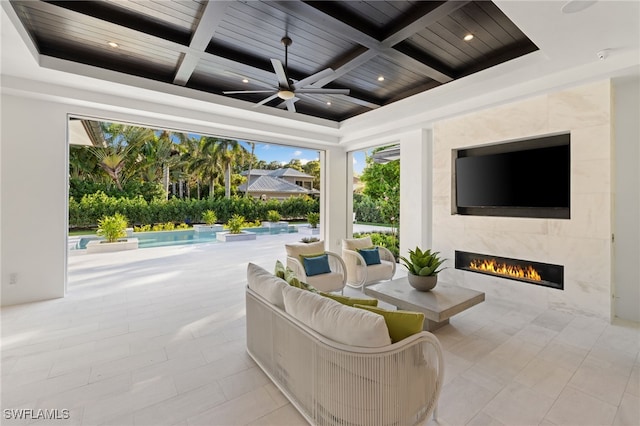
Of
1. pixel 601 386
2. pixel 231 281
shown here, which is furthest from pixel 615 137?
pixel 231 281

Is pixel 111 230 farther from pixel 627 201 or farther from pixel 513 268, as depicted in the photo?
pixel 627 201

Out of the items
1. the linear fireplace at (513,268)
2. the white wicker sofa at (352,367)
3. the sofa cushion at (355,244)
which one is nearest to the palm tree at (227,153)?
the sofa cushion at (355,244)

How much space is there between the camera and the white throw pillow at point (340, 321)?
154 cm

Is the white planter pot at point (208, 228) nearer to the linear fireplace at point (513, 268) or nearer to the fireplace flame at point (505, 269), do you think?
the linear fireplace at point (513, 268)

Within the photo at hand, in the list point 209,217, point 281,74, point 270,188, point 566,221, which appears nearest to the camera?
point 281,74

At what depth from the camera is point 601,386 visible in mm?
2195

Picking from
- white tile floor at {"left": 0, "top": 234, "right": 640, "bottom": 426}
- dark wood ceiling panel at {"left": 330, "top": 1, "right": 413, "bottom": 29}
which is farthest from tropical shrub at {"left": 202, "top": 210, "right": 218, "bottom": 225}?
dark wood ceiling panel at {"left": 330, "top": 1, "right": 413, "bottom": 29}

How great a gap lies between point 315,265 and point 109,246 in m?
7.26

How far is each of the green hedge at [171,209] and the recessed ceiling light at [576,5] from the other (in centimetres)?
1391

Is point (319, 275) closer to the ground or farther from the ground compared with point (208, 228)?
closer to the ground

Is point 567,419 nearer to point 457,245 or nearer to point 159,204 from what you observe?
point 457,245

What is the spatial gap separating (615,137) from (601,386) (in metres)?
3.06

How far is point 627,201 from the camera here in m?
3.48

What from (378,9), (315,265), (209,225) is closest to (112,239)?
(209,225)
